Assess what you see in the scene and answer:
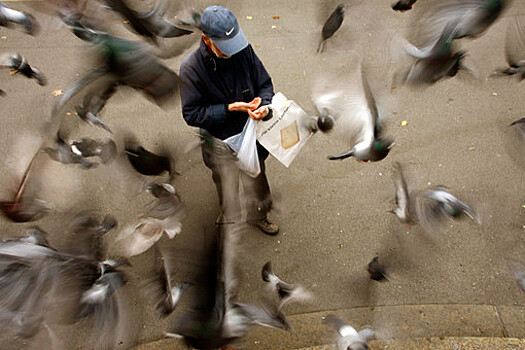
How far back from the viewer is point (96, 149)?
127 inches

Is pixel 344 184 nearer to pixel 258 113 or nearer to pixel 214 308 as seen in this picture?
pixel 258 113

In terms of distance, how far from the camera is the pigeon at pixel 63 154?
273cm

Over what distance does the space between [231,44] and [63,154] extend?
1.76 m

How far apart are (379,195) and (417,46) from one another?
1.23 meters

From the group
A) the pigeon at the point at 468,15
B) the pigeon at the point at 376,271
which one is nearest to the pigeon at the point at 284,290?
the pigeon at the point at 376,271

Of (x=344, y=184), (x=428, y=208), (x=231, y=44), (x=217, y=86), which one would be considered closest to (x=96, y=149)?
(x=217, y=86)

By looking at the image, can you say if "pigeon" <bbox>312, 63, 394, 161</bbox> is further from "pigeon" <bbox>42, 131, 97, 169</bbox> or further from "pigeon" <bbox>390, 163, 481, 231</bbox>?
"pigeon" <bbox>42, 131, 97, 169</bbox>

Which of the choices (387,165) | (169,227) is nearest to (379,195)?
(387,165)

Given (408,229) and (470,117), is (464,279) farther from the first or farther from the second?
(470,117)

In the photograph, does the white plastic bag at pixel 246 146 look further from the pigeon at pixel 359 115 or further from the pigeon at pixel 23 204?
the pigeon at pixel 23 204

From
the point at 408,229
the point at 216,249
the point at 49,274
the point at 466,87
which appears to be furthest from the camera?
the point at 466,87

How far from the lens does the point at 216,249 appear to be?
190 centimetres

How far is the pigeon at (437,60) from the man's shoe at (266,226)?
1.41 m

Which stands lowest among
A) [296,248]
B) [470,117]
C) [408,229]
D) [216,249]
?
[296,248]
